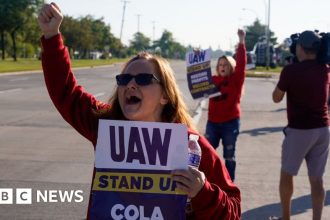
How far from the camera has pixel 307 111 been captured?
5211 millimetres

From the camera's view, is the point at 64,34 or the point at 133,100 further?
the point at 64,34

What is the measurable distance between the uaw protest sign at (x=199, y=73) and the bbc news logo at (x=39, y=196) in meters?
2.33

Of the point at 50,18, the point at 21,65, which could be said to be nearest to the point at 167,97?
the point at 50,18

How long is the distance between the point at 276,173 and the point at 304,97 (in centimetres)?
335

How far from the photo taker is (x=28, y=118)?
46.2 feet

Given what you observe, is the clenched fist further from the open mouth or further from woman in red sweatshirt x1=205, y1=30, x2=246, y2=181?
woman in red sweatshirt x1=205, y1=30, x2=246, y2=181

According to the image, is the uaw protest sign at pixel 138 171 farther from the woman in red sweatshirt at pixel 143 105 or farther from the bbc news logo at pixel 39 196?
the bbc news logo at pixel 39 196

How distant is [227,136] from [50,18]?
169 inches

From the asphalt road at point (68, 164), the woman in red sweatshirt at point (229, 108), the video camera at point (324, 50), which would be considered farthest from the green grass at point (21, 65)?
the video camera at point (324, 50)

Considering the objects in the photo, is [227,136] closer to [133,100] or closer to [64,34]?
[133,100]

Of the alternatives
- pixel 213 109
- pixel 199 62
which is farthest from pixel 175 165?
pixel 199 62

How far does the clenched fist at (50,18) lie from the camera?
2855mm

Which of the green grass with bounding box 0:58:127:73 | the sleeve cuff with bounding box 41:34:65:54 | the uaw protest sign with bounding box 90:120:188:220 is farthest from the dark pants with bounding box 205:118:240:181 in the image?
the green grass with bounding box 0:58:127:73

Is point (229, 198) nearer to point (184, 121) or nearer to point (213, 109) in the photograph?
point (184, 121)
